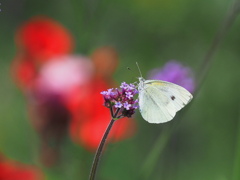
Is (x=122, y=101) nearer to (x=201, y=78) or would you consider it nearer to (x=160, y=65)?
(x=201, y=78)

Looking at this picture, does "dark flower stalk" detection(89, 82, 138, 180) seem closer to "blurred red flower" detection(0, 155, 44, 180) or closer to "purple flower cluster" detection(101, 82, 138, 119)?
"purple flower cluster" detection(101, 82, 138, 119)

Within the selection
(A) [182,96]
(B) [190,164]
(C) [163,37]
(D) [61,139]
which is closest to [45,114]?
(D) [61,139]

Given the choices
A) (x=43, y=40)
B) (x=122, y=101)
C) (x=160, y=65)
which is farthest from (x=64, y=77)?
(x=160, y=65)

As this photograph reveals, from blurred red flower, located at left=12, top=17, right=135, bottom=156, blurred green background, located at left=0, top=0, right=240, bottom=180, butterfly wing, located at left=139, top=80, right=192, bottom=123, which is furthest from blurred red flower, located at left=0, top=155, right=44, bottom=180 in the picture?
butterfly wing, located at left=139, top=80, right=192, bottom=123

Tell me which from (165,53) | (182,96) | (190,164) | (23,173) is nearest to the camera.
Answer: (182,96)

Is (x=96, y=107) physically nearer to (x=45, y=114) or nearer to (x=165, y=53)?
(x=45, y=114)
